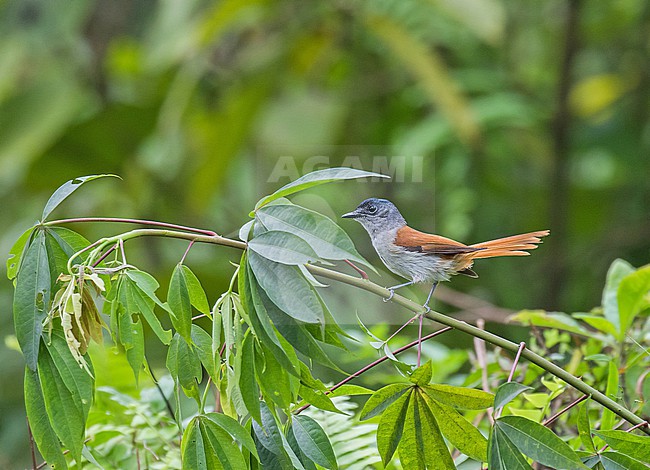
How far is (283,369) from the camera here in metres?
0.85

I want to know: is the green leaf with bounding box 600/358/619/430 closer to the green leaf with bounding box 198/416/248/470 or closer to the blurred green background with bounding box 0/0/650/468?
the green leaf with bounding box 198/416/248/470

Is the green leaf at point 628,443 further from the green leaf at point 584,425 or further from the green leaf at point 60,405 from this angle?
the green leaf at point 60,405

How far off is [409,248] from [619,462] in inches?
16.2

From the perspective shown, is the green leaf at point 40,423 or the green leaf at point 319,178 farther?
the green leaf at point 40,423

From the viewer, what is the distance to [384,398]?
0.90 m

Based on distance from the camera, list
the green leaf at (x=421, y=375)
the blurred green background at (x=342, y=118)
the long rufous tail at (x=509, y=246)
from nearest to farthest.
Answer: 1. the green leaf at (x=421, y=375)
2. the long rufous tail at (x=509, y=246)
3. the blurred green background at (x=342, y=118)

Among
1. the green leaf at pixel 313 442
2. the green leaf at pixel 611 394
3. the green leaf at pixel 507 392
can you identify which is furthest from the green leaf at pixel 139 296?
the green leaf at pixel 611 394

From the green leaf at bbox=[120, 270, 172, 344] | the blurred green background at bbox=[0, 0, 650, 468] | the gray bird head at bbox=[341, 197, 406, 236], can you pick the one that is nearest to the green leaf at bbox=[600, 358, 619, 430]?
the gray bird head at bbox=[341, 197, 406, 236]

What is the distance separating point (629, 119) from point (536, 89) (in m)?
0.45

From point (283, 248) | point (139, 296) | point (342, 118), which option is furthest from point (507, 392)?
point (342, 118)

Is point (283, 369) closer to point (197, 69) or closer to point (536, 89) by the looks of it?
point (197, 69)

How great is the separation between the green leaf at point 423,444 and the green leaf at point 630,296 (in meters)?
0.54

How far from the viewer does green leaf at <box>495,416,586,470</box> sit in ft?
2.83

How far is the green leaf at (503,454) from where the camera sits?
880 mm
